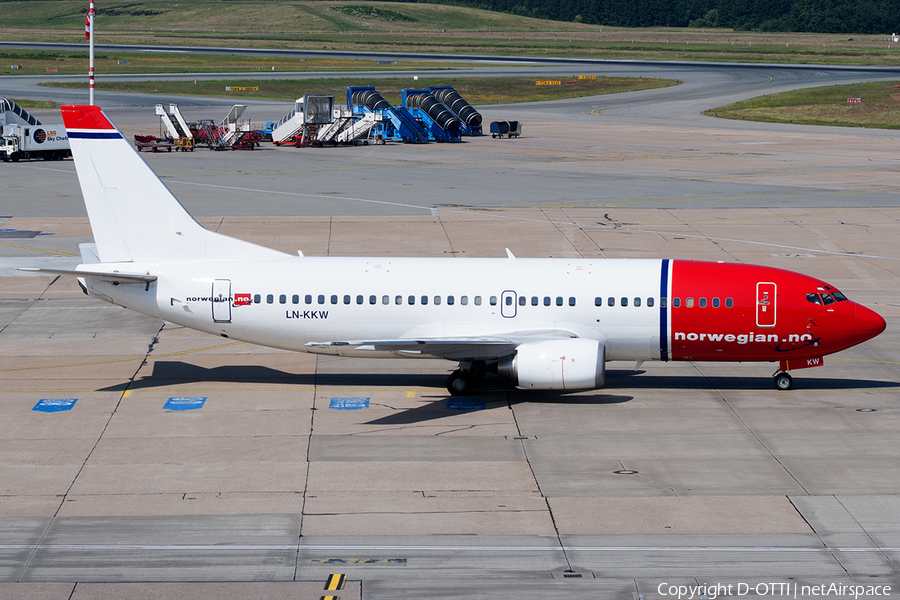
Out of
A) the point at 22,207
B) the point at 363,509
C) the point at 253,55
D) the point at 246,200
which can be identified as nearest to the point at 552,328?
the point at 363,509

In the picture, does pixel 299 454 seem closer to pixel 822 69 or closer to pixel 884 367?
pixel 884 367

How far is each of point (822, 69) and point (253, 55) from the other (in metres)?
103

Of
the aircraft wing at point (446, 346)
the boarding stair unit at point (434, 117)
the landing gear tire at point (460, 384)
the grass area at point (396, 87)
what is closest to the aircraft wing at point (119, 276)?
the aircraft wing at point (446, 346)

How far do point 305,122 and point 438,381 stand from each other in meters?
62.9

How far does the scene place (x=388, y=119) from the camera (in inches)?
3752

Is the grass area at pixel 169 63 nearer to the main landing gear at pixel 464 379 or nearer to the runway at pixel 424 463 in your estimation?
the runway at pixel 424 463

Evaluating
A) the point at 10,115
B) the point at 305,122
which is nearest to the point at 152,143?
the point at 10,115

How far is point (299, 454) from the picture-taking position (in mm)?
25141

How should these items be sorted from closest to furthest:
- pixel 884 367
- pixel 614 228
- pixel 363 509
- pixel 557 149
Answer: pixel 363 509
pixel 884 367
pixel 614 228
pixel 557 149

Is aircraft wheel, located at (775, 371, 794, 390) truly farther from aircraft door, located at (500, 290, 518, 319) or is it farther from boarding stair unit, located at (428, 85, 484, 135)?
boarding stair unit, located at (428, 85, 484, 135)

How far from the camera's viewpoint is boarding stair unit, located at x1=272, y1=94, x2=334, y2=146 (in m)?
90.2

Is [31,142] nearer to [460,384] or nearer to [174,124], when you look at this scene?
[174,124]

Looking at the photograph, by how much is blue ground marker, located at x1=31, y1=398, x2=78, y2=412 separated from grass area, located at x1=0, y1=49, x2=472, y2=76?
439 ft

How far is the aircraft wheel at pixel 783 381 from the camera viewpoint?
30.8 meters
